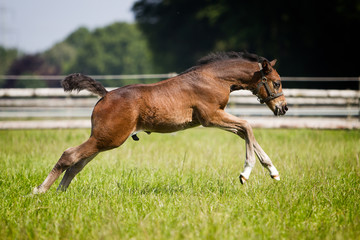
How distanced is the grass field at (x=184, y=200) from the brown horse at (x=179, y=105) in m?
0.47

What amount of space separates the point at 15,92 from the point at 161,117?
29.4ft

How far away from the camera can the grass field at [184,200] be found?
3732mm

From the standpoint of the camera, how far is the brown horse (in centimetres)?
506

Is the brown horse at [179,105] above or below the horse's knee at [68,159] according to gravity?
above

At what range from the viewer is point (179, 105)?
5348 mm

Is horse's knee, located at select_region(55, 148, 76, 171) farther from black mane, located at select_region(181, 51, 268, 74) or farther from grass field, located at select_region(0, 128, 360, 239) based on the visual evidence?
black mane, located at select_region(181, 51, 268, 74)

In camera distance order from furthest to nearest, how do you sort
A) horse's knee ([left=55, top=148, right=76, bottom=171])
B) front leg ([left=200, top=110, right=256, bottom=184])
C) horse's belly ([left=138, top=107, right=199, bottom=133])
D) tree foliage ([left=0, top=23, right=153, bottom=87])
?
tree foliage ([left=0, top=23, right=153, bottom=87])
front leg ([left=200, top=110, right=256, bottom=184])
horse's belly ([left=138, top=107, right=199, bottom=133])
horse's knee ([left=55, top=148, right=76, bottom=171])

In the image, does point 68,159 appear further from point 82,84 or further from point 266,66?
point 266,66

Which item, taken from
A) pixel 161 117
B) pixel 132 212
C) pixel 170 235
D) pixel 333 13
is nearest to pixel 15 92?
pixel 161 117

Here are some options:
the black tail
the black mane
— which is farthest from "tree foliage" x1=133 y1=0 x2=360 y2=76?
the black tail

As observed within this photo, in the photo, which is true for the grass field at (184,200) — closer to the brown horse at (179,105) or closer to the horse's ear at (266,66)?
the brown horse at (179,105)

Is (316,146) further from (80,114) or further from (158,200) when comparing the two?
(80,114)

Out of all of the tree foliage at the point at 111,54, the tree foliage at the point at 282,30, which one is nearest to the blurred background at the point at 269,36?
the tree foliage at the point at 282,30

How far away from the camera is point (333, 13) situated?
979 inches
